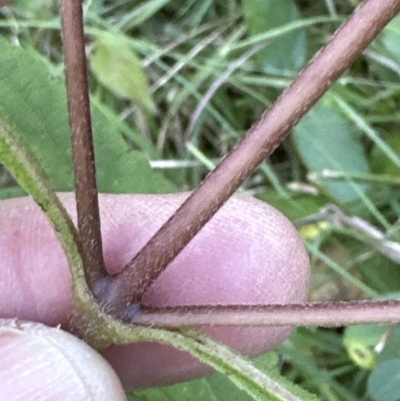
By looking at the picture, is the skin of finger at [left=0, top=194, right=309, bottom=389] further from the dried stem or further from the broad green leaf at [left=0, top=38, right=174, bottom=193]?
the dried stem

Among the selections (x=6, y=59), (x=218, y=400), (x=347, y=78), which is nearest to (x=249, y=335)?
(x=218, y=400)

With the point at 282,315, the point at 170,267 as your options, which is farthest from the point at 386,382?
the point at 282,315

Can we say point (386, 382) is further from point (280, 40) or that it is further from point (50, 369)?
point (280, 40)

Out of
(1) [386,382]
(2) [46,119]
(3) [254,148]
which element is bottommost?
(1) [386,382]

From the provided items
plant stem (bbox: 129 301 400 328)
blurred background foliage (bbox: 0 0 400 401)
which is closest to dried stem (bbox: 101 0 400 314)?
plant stem (bbox: 129 301 400 328)

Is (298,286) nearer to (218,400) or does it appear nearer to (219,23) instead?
(218,400)

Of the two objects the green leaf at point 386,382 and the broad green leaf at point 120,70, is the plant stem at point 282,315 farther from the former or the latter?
the broad green leaf at point 120,70
